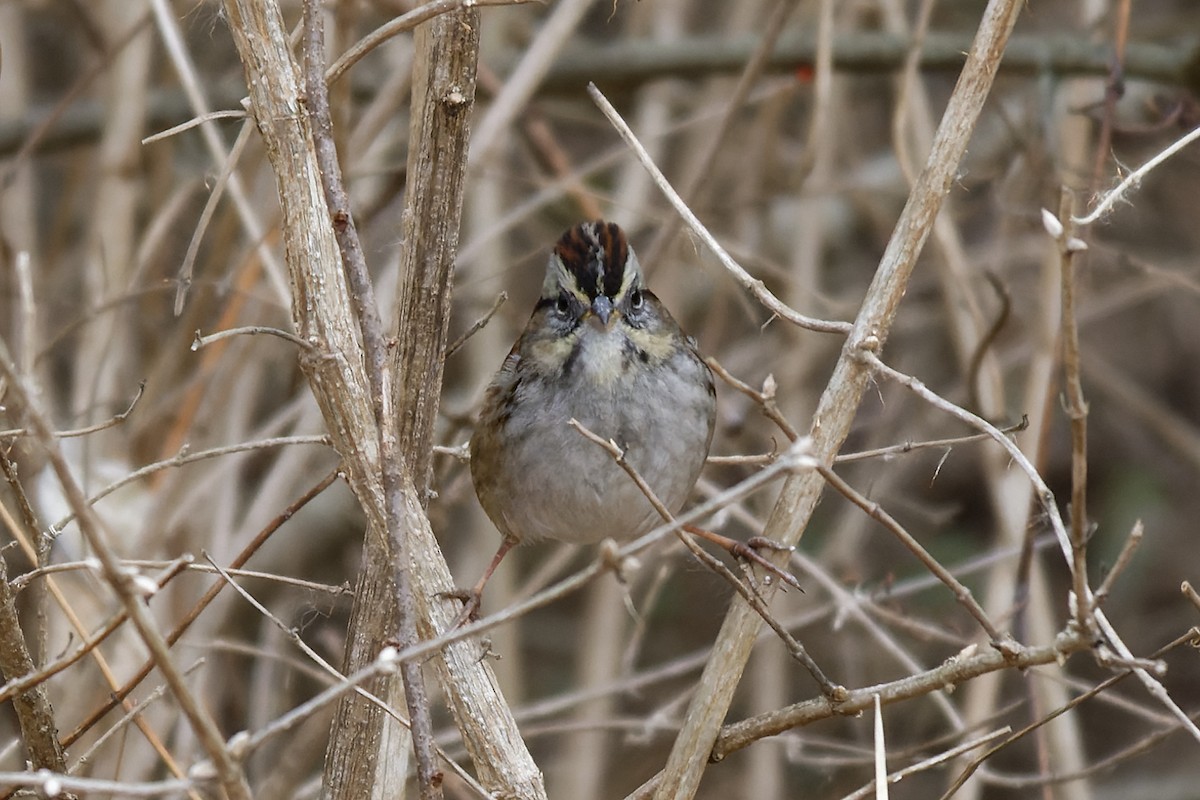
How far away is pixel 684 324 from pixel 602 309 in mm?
2108

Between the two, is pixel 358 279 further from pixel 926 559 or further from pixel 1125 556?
pixel 1125 556

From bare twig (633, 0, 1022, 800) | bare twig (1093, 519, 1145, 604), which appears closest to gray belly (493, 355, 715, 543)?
bare twig (633, 0, 1022, 800)

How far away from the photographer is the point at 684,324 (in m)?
4.52

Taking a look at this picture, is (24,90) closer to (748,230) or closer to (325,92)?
(748,230)

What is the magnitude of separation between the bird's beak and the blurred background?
231 mm

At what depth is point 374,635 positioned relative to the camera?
5.93ft

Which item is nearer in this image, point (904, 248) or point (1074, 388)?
point (1074, 388)

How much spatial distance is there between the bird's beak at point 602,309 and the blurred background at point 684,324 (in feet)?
0.76

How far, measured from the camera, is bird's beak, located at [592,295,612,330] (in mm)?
2424

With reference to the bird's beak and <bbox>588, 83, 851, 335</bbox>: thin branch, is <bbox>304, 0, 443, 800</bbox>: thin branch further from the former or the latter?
the bird's beak

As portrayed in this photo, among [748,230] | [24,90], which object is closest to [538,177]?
[748,230]

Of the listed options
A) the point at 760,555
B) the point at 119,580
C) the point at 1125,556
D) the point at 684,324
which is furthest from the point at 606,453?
the point at 684,324

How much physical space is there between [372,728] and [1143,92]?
3.15m

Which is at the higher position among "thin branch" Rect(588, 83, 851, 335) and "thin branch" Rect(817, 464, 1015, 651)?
"thin branch" Rect(588, 83, 851, 335)
